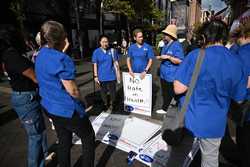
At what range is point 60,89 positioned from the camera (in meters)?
2.51

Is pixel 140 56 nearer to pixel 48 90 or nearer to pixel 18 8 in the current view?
pixel 48 90

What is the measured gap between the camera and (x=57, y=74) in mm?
2412

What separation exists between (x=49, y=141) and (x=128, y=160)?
1.50 m

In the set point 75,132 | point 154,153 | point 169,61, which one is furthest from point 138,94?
point 75,132

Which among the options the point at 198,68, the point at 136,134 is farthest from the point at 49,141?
the point at 198,68

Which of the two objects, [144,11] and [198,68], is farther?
[144,11]

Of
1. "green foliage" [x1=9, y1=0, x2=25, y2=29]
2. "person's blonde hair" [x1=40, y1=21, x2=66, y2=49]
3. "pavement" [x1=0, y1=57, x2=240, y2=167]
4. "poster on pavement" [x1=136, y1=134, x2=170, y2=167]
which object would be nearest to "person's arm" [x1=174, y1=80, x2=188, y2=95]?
"person's blonde hair" [x1=40, y1=21, x2=66, y2=49]

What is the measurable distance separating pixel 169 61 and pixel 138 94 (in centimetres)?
110

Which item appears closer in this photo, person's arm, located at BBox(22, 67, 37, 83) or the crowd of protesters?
the crowd of protesters

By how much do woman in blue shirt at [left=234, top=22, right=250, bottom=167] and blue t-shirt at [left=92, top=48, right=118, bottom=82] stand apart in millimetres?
3158

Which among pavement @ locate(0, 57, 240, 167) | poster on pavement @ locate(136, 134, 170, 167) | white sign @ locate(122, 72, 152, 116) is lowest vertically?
pavement @ locate(0, 57, 240, 167)

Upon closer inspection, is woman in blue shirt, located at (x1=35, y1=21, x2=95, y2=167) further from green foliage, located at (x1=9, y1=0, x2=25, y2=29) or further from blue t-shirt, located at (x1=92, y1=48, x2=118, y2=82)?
green foliage, located at (x1=9, y1=0, x2=25, y2=29)

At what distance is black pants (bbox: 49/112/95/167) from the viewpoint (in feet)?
8.56

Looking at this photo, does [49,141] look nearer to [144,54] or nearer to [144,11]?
[144,54]
